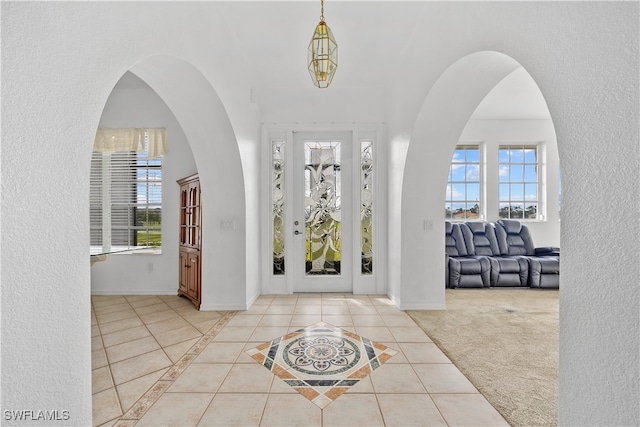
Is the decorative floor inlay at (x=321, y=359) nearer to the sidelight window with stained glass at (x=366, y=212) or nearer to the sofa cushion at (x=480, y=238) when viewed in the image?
the sidelight window with stained glass at (x=366, y=212)

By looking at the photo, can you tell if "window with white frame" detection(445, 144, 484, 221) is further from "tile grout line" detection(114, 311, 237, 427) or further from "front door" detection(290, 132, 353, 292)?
"tile grout line" detection(114, 311, 237, 427)

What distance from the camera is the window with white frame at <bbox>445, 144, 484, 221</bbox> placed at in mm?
5746

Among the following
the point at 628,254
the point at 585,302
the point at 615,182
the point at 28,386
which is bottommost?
the point at 28,386

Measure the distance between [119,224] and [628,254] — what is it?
5.01 meters

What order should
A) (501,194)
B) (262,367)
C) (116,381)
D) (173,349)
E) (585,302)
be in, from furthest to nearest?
(501,194) < (173,349) < (262,367) < (116,381) < (585,302)

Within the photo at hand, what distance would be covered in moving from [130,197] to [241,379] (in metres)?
3.37

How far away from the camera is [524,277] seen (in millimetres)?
4535

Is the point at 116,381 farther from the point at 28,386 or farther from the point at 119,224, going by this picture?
the point at 119,224

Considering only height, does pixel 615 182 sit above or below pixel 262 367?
above

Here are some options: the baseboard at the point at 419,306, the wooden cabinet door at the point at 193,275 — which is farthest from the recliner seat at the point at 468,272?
the wooden cabinet door at the point at 193,275

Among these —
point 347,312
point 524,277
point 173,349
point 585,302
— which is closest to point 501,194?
point 524,277

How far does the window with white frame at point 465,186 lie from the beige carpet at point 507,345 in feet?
6.28

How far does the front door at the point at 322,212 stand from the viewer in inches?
170

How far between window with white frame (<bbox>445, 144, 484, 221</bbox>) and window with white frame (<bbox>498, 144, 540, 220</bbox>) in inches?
16.6
